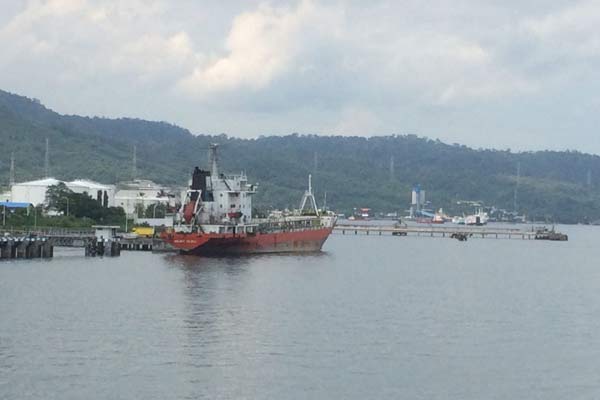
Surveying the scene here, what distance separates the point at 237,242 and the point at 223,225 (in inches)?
78.0

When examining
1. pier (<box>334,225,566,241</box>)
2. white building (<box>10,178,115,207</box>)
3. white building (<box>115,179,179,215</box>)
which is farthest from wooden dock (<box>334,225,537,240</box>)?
white building (<box>10,178,115,207</box>)

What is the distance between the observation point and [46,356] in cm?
4053

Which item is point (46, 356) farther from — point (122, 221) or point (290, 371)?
point (122, 221)

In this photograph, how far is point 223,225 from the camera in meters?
95.6

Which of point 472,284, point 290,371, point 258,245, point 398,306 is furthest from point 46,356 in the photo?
point 258,245

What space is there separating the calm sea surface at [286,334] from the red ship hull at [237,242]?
12224mm

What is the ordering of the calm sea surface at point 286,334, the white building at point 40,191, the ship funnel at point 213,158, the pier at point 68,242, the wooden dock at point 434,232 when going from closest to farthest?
the calm sea surface at point 286,334, the pier at point 68,242, the ship funnel at point 213,158, the white building at point 40,191, the wooden dock at point 434,232

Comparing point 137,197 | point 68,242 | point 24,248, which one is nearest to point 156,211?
point 137,197

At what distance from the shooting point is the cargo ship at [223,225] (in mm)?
93438

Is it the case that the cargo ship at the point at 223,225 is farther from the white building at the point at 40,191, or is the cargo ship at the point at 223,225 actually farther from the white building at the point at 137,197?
the white building at the point at 137,197

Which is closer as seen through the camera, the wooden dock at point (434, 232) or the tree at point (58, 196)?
the tree at point (58, 196)

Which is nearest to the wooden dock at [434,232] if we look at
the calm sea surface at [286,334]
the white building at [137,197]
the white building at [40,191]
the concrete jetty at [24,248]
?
the white building at [137,197]

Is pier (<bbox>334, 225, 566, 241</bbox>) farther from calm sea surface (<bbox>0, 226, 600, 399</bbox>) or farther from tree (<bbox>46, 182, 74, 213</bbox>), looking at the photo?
calm sea surface (<bbox>0, 226, 600, 399</bbox>)

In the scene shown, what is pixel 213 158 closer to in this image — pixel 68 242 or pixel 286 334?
pixel 68 242
